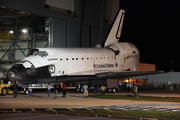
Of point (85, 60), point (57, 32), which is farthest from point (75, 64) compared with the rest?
point (57, 32)

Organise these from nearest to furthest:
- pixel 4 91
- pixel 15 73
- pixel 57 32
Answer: pixel 15 73, pixel 4 91, pixel 57 32

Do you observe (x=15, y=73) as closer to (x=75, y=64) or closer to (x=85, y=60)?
(x=75, y=64)

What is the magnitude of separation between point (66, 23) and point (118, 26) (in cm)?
823

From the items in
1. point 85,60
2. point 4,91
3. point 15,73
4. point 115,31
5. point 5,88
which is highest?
point 115,31

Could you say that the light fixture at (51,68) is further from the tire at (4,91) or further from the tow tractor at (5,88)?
the tire at (4,91)

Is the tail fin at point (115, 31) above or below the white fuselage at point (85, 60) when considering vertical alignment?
above

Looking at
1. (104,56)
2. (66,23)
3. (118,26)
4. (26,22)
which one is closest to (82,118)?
(104,56)

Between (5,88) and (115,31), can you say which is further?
(115,31)

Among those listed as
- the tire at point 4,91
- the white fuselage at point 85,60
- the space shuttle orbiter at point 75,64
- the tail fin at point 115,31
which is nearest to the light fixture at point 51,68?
the space shuttle orbiter at point 75,64

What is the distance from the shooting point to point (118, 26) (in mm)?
35031

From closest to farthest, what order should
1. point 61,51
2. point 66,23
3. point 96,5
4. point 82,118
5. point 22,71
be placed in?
1. point 82,118
2. point 22,71
3. point 61,51
4. point 66,23
5. point 96,5

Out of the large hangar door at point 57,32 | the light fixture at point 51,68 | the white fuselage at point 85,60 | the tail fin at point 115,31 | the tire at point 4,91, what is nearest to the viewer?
the tire at point 4,91

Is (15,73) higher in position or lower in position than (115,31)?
lower

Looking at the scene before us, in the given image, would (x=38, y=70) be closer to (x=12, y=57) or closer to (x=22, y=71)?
(x=22, y=71)
